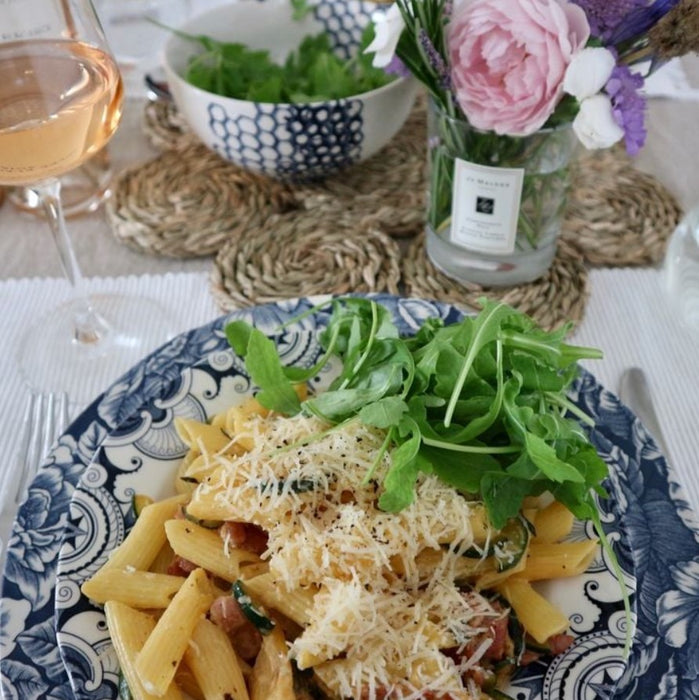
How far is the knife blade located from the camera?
3.76 feet

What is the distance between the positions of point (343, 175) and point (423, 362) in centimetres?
86

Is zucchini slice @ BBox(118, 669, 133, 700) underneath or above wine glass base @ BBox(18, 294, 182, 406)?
above

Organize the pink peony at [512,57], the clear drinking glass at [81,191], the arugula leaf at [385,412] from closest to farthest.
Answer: the arugula leaf at [385,412] → the pink peony at [512,57] → the clear drinking glass at [81,191]

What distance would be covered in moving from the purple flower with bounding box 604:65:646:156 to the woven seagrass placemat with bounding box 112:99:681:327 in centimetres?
31

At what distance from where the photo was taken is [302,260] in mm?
1511

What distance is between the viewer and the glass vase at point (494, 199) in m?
1.28

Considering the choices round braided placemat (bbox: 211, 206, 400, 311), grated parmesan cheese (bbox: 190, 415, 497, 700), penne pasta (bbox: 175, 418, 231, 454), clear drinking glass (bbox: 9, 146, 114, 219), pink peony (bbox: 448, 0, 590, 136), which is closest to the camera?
grated parmesan cheese (bbox: 190, 415, 497, 700)

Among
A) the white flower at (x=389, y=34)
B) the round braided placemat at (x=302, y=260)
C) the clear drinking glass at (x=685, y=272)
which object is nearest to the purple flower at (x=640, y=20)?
the white flower at (x=389, y=34)

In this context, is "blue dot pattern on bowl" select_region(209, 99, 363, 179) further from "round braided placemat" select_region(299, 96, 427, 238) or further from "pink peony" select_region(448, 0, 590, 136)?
"pink peony" select_region(448, 0, 590, 136)

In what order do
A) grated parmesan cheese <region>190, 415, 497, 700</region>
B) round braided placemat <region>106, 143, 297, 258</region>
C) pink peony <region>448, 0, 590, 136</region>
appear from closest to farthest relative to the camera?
grated parmesan cheese <region>190, 415, 497, 700</region> → pink peony <region>448, 0, 590, 136</region> → round braided placemat <region>106, 143, 297, 258</region>

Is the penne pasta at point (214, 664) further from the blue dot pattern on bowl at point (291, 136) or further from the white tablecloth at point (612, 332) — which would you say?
the blue dot pattern on bowl at point (291, 136)

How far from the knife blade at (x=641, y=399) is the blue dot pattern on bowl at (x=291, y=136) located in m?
0.67

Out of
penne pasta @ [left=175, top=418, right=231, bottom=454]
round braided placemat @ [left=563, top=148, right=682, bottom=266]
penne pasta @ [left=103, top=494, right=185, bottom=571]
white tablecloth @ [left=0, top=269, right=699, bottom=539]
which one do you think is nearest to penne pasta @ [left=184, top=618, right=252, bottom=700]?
penne pasta @ [left=103, top=494, right=185, bottom=571]

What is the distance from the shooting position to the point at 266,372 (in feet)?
3.38
